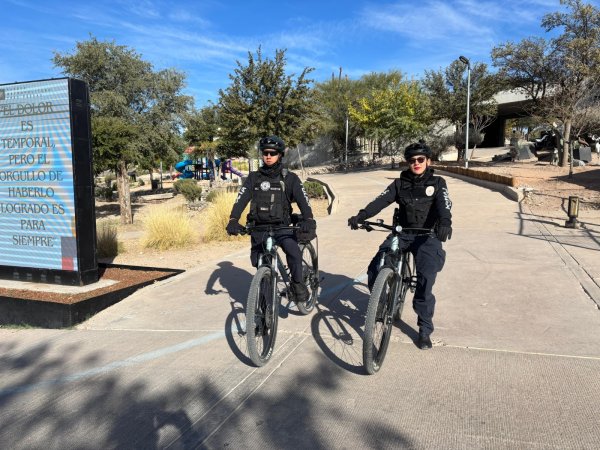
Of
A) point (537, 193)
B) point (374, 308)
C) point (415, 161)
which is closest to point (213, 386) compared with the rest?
point (374, 308)

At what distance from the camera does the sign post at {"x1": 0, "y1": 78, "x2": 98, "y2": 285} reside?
233 inches

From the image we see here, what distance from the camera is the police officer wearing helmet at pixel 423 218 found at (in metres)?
3.76

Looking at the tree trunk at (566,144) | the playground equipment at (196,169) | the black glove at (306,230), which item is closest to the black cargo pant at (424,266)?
the black glove at (306,230)

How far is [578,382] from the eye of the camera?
3.18m

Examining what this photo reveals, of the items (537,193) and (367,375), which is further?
(537,193)

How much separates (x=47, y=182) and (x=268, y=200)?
3584mm

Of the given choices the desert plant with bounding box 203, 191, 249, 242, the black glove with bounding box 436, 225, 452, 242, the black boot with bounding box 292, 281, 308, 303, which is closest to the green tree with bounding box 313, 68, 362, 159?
the desert plant with bounding box 203, 191, 249, 242

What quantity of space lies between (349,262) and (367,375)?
3.90 meters

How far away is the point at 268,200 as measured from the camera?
162 inches

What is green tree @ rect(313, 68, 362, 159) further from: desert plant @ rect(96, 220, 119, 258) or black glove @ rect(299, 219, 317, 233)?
black glove @ rect(299, 219, 317, 233)

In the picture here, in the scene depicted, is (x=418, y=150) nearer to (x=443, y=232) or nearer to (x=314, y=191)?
(x=443, y=232)

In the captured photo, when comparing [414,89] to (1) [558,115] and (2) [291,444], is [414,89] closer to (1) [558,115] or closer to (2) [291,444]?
(1) [558,115]

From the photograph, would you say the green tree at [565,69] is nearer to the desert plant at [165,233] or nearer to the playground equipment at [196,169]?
the desert plant at [165,233]

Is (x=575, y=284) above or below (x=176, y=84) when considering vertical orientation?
below
